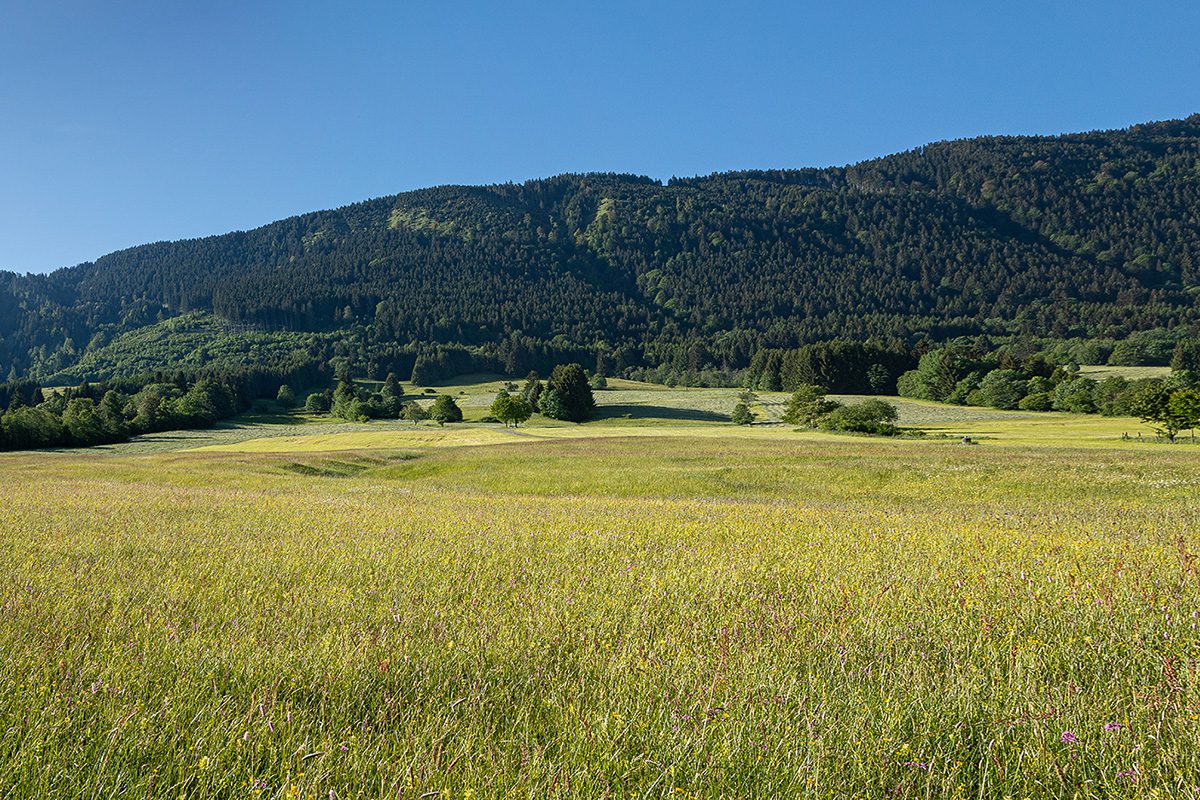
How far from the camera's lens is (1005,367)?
118000 millimetres

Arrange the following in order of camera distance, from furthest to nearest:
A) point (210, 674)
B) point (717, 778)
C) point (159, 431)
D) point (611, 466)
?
point (159, 431) < point (611, 466) < point (210, 674) < point (717, 778)

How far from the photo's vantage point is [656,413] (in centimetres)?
11100

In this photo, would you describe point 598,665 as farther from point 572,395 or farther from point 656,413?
point 656,413

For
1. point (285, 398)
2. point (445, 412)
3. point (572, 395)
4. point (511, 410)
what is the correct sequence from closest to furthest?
point (511, 410) → point (572, 395) → point (445, 412) → point (285, 398)

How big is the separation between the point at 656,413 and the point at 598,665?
108 meters

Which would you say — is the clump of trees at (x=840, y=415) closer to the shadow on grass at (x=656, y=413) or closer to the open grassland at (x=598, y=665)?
the shadow on grass at (x=656, y=413)

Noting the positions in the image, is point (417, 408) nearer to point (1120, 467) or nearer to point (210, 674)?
point (1120, 467)

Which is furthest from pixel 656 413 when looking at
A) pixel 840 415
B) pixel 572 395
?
pixel 840 415

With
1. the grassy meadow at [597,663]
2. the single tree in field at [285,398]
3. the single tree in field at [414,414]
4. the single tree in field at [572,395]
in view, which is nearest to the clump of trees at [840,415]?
the single tree in field at [572,395]

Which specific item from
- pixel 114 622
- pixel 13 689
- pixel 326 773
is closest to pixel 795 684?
pixel 326 773

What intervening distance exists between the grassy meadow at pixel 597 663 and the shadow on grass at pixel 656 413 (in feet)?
314

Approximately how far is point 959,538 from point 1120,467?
84.9ft

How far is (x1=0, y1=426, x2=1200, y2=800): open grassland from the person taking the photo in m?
2.69

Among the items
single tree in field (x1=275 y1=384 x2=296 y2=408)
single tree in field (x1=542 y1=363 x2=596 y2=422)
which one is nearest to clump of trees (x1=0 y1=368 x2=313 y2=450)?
single tree in field (x1=275 y1=384 x2=296 y2=408)
